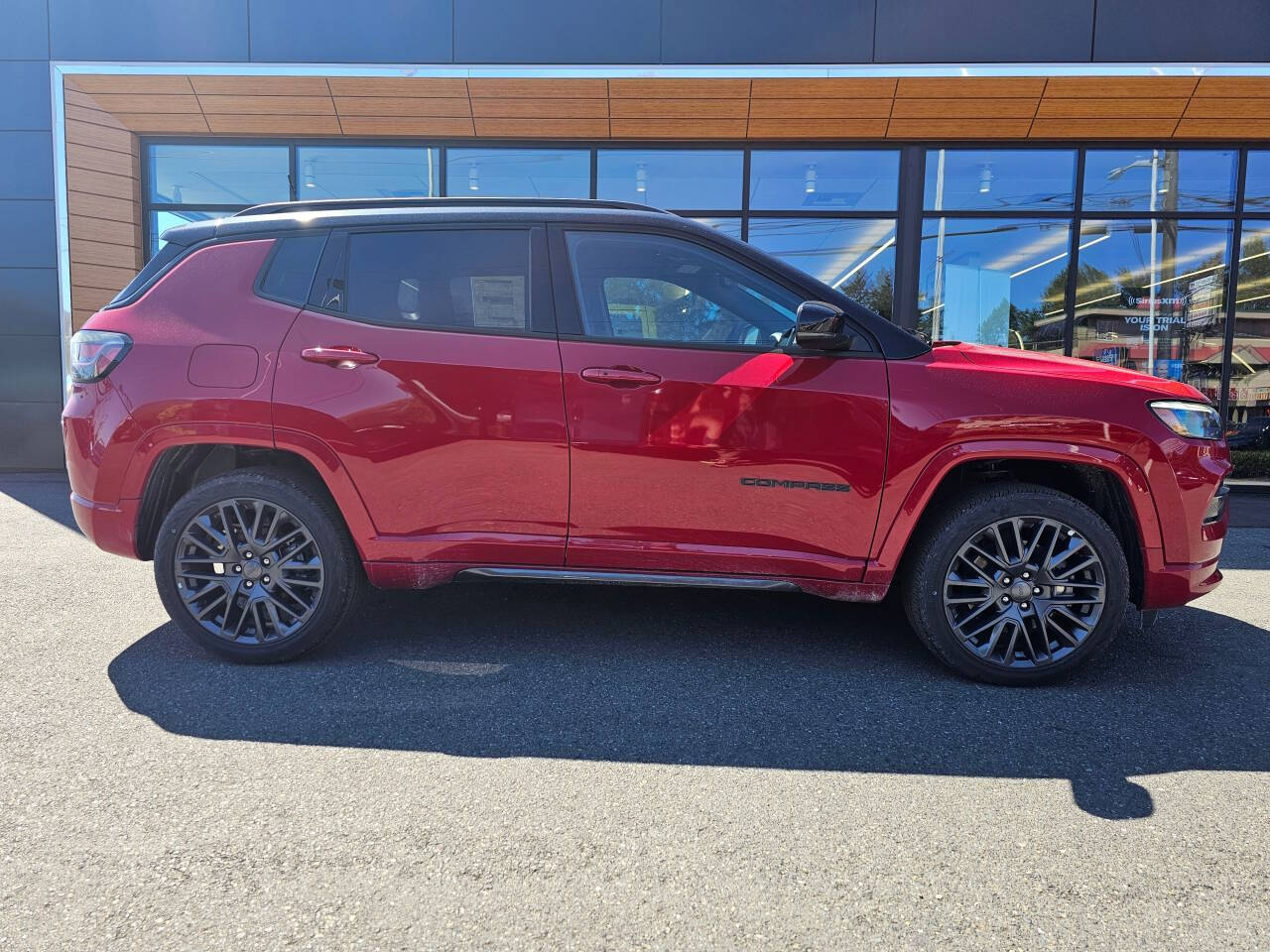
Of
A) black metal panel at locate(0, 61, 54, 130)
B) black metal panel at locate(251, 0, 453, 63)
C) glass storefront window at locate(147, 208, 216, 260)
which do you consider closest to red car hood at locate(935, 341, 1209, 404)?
black metal panel at locate(251, 0, 453, 63)

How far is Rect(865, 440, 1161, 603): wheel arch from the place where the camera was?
312 cm

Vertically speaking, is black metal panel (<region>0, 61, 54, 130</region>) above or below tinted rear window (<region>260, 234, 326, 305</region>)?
above

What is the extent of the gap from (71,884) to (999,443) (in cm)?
311

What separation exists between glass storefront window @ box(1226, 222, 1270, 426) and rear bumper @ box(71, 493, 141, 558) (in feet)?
36.4

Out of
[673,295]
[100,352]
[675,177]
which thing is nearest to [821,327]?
[673,295]

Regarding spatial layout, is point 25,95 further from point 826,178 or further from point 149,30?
point 826,178

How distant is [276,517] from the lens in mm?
3328

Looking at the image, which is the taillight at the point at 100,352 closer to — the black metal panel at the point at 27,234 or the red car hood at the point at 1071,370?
the red car hood at the point at 1071,370

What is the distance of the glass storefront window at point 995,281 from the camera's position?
9.62 m

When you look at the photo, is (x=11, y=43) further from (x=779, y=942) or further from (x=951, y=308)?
(x=779, y=942)

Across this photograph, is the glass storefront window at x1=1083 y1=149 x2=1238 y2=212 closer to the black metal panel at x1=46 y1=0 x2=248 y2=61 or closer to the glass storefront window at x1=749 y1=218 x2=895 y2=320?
the glass storefront window at x1=749 y1=218 x2=895 y2=320

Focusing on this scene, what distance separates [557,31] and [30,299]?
22.4ft

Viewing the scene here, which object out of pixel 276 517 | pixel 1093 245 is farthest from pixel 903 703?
pixel 1093 245

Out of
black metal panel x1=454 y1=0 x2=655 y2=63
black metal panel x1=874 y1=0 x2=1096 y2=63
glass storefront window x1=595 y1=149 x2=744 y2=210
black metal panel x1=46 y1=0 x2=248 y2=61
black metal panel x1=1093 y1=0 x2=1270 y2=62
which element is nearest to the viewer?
black metal panel x1=1093 y1=0 x2=1270 y2=62
